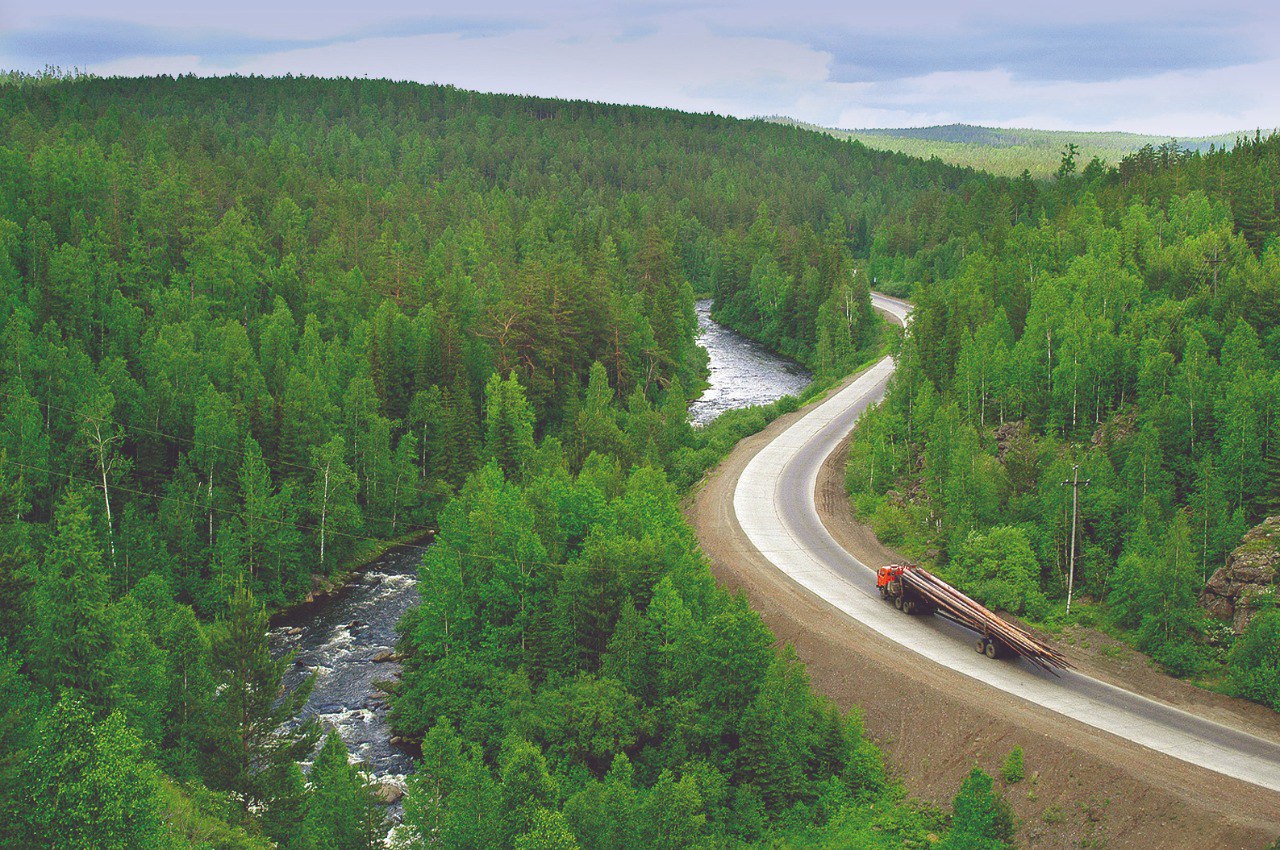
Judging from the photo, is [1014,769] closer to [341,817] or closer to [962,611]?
[962,611]

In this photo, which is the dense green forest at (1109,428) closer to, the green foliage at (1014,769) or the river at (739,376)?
the green foliage at (1014,769)

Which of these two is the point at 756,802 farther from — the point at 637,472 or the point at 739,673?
the point at 637,472

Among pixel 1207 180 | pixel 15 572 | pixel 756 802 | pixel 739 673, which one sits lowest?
pixel 756 802

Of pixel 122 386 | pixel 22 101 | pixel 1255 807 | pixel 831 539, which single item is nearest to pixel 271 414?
pixel 122 386

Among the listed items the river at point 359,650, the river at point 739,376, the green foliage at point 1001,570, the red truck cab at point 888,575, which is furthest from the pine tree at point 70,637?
the river at point 739,376

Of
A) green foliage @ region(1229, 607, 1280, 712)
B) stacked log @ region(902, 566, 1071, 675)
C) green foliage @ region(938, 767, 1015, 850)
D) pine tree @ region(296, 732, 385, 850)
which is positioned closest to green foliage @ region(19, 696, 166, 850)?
pine tree @ region(296, 732, 385, 850)

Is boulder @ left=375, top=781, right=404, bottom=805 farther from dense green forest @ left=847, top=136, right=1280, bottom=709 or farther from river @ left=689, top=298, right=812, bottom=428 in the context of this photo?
river @ left=689, top=298, right=812, bottom=428
